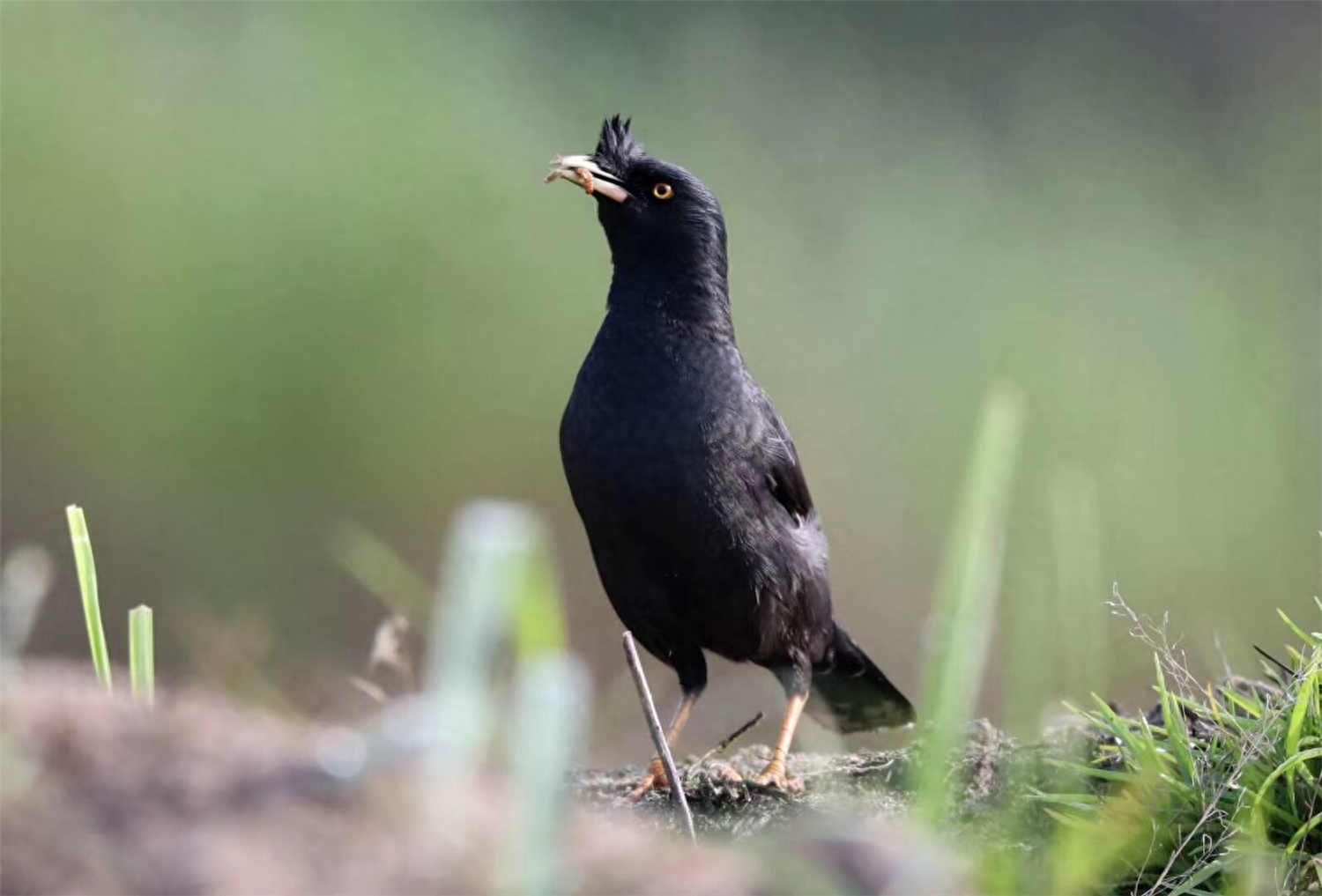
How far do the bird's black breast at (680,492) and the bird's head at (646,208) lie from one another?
0.22 meters

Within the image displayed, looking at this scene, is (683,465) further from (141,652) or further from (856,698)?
(141,652)

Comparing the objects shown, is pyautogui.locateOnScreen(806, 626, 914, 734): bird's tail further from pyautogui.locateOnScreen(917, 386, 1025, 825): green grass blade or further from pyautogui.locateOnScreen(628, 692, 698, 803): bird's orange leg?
pyautogui.locateOnScreen(917, 386, 1025, 825): green grass blade

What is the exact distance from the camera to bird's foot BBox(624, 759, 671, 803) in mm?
3918

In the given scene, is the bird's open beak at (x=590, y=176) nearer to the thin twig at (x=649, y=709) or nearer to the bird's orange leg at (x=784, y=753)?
the bird's orange leg at (x=784, y=753)

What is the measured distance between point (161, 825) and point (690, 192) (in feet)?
11.7

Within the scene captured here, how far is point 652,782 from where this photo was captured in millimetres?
4016

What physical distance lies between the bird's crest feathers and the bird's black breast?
1.45 ft

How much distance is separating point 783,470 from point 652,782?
3.26 feet

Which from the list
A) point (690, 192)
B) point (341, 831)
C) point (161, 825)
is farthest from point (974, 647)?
point (690, 192)

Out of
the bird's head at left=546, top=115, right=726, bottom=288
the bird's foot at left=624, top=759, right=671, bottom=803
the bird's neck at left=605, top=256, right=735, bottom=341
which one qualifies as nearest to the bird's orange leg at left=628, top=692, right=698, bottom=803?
the bird's foot at left=624, top=759, right=671, bottom=803

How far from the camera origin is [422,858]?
1322 mm

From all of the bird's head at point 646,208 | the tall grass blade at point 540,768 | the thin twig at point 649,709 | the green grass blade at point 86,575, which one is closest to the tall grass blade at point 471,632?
the tall grass blade at point 540,768

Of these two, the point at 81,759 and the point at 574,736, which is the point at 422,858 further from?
the point at 81,759

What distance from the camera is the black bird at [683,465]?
4207mm
